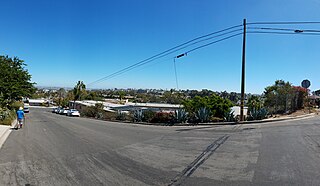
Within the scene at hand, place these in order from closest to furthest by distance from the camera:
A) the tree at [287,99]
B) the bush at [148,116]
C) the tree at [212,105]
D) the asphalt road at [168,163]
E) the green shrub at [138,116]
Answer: the asphalt road at [168,163] < the tree at [212,105] < the tree at [287,99] < the bush at [148,116] < the green shrub at [138,116]

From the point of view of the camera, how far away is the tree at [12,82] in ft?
113

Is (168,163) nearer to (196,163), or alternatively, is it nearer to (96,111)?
(196,163)

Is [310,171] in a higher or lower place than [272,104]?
lower

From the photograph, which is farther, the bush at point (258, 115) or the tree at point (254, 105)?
the tree at point (254, 105)

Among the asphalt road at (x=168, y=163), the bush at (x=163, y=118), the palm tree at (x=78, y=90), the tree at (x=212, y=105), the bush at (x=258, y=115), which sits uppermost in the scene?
the palm tree at (x=78, y=90)

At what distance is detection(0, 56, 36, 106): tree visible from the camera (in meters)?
34.4

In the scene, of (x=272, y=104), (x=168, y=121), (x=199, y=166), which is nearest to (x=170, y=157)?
(x=199, y=166)

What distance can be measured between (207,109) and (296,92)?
913cm

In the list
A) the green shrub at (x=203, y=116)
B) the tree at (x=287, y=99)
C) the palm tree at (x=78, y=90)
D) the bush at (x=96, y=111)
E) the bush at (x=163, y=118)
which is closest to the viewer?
the green shrub at (x=203, y=116)

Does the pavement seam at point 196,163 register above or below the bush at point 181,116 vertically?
below

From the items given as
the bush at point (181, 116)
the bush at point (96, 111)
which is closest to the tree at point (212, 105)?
the bush at point (181, 116)

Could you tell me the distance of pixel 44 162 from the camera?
25.7 feet

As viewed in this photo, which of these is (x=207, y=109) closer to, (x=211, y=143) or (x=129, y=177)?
(x=211, y=143)

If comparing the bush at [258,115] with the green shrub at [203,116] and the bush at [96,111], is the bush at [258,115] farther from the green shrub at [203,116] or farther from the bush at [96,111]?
the bush at [96,111]
